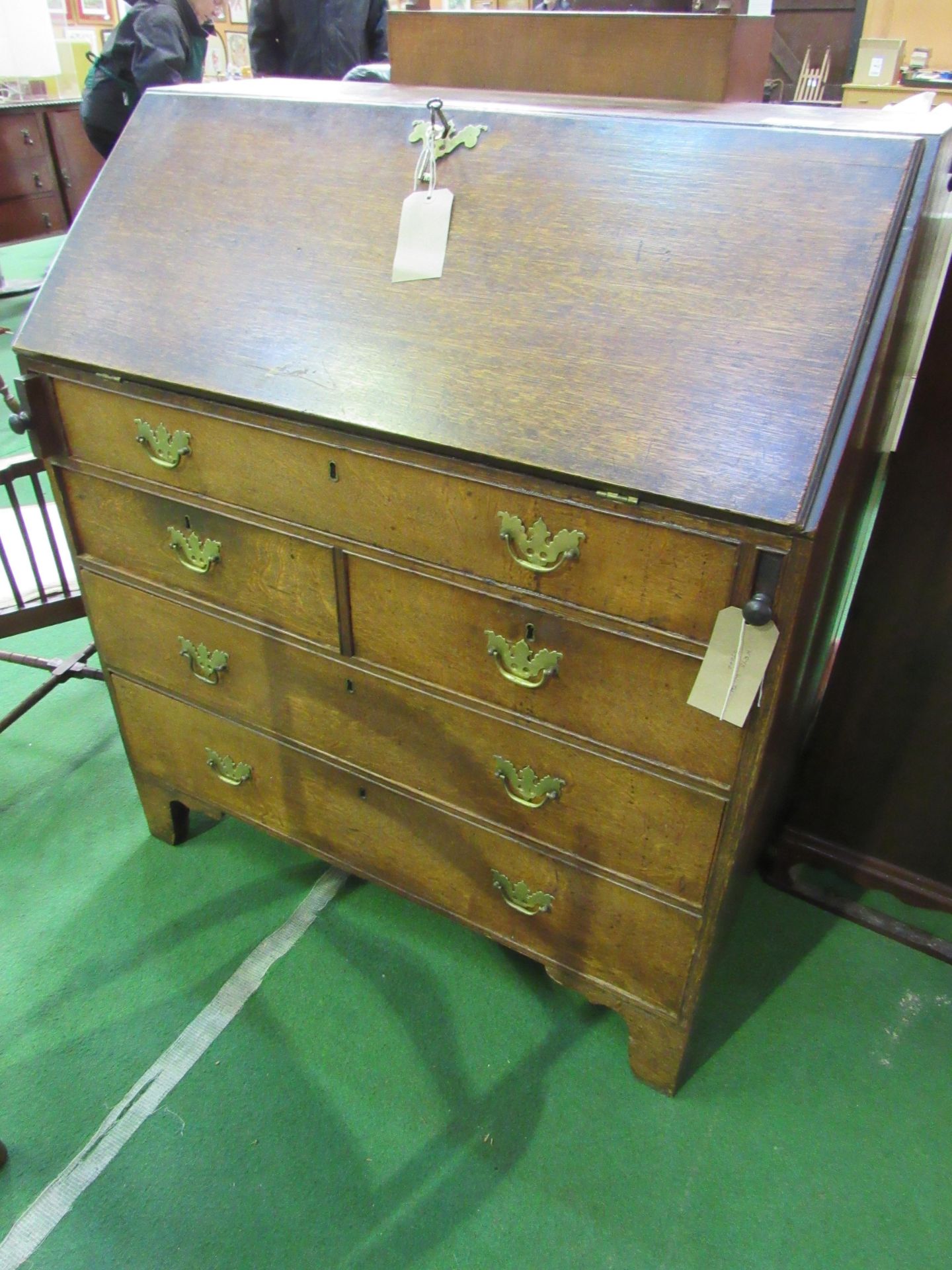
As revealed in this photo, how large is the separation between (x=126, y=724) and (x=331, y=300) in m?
0.97

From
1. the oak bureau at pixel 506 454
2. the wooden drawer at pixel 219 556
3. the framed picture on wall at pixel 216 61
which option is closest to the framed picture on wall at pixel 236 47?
the framed picture on wall at pixel 216 61

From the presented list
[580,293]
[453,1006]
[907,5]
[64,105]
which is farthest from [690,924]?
[907,5]

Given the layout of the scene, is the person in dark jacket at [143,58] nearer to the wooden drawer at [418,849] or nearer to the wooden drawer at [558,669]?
the wooden drawer at [418,849]

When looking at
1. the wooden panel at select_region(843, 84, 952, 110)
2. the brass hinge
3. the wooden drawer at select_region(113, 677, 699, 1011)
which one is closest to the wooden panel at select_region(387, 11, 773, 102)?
the brass hinge

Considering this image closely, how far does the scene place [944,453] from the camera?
1.36 meters

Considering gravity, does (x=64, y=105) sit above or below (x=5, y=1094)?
above

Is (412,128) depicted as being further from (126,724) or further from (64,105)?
(64,105)

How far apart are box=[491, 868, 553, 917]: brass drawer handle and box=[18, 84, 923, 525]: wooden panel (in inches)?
26.7

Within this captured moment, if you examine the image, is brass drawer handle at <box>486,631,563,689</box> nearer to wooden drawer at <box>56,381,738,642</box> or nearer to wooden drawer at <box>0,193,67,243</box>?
wooden drawer at <box>56,381,738,642</box>

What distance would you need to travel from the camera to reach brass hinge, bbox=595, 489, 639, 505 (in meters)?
0.90

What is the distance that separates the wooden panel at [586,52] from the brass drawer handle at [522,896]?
46.8 inches

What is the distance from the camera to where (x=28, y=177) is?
15.2ft

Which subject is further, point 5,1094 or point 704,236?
point 5,1094

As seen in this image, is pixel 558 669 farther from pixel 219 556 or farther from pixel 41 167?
pixel 41 167
